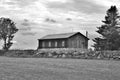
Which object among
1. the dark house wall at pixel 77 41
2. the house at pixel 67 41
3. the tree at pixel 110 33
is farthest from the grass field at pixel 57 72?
the dark house wall at pixel 77 41

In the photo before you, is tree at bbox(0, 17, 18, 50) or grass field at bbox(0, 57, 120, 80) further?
tree at bbox(0, 17, 18, 50)

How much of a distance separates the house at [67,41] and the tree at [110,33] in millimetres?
Result: 3109

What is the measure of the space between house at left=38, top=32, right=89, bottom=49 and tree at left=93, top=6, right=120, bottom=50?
3109 mm

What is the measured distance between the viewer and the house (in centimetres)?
5125

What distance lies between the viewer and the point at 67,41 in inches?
2004

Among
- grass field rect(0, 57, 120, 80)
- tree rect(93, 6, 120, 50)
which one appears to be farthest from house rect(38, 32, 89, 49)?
grass field rect(0, 57, 120, 80)

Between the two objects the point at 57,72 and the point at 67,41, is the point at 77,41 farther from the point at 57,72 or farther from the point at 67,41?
the point at 57,72

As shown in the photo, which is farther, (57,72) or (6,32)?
(6,32)

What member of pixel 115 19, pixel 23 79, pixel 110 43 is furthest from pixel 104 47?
pixel 23 79

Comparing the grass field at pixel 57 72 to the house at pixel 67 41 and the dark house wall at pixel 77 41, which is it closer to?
the house at pixel 67 41

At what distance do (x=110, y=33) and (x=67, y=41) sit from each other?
A: 1036cm

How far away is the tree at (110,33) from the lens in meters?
45.4

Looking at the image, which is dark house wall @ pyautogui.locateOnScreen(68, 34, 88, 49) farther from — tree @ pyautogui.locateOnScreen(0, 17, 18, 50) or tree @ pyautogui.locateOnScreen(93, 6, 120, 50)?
tree @ pyautogui.locateOnScreen(0, 17, 18, 50)

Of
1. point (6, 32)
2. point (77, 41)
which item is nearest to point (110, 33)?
point (77, 41)
